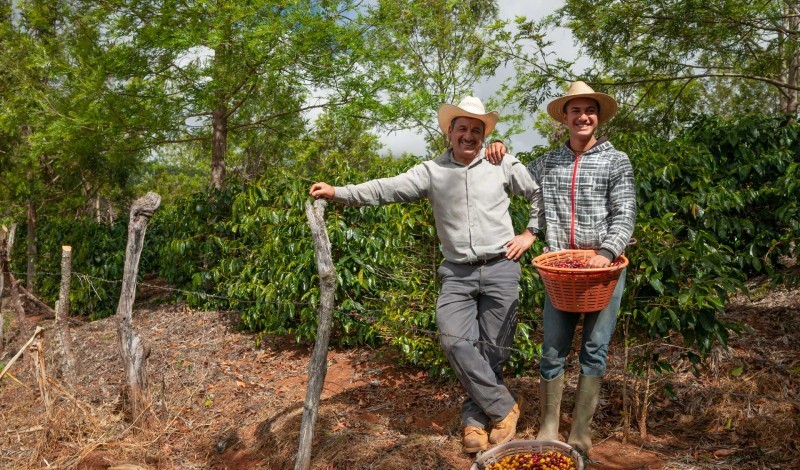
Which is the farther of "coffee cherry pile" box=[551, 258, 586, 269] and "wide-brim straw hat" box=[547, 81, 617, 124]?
"wide-brim straw hat" box=[547, 81, 617, 124]

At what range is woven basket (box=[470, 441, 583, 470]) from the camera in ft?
9.07

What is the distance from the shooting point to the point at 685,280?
3180 mm

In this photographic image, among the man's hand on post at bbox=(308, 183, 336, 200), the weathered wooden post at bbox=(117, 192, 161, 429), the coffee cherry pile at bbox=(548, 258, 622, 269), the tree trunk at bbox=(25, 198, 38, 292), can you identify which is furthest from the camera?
the tree trunk at bbox=(25, 198, 38, 292)

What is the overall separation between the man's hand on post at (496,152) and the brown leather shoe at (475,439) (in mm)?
1516

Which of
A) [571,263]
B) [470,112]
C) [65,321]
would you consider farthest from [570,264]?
[65,321]

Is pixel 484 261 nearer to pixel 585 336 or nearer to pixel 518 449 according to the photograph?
pixel 585 336

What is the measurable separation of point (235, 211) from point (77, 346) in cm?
257

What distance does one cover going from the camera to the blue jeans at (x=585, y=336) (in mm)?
2766

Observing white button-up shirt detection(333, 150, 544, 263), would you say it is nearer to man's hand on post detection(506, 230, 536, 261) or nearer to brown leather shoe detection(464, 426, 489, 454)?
man's hand on post detection(506, 230, 536, 261)

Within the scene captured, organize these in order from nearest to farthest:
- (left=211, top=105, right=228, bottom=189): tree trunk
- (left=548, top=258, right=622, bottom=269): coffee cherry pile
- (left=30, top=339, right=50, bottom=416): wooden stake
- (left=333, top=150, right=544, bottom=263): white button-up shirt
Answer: (left=548, top=258, right=622, bottom=269): coffee cherry pile → (left=333, top=150, right=544, bottom=263): white button-up shirt → (left=30, top=339, right=50, bottom=416): wooden stake → (left=211, top=105, right=228, bottom=189): tree trunk

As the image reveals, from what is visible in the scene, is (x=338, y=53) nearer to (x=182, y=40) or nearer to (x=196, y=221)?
(x=182, y=40)

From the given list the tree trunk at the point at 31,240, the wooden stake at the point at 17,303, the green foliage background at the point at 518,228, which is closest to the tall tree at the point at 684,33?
the green foliage background at the point at 518,228

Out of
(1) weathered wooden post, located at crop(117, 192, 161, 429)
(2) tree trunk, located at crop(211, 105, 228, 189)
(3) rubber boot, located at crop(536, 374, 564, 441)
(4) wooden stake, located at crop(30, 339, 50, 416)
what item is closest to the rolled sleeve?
(3) rubber boot, located at crop(536, 374, 564, 441)

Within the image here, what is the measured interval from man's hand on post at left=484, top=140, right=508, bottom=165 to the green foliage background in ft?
2.98
